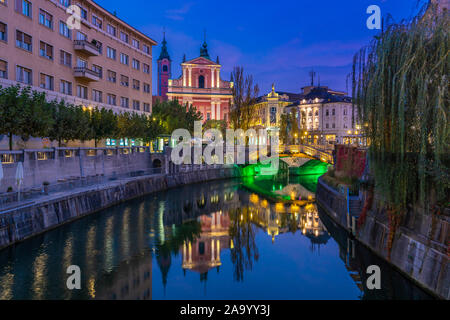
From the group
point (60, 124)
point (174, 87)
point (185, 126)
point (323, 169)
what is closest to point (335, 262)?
point (60, 124)

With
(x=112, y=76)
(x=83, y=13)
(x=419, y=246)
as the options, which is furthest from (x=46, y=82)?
(x=419, y=246)

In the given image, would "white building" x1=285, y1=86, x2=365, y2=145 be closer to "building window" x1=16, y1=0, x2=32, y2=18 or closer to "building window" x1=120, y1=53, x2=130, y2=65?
"building window" x1=120, y1=53, x2=130, y2=65

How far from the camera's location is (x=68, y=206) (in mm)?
25531

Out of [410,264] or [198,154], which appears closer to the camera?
[410,264]

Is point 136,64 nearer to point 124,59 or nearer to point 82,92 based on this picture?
point 124,59

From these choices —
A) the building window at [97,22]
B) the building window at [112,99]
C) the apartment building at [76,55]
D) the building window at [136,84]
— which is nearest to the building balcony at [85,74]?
the apartment building at [76,55]

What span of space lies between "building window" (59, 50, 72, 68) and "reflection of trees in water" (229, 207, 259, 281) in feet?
79.5

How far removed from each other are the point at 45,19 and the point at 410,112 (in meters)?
35.3

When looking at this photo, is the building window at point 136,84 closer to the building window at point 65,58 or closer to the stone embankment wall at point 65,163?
the stone embankment wall at point 65,163

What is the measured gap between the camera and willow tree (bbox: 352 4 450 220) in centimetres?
1268

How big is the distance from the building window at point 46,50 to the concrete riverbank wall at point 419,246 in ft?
109
